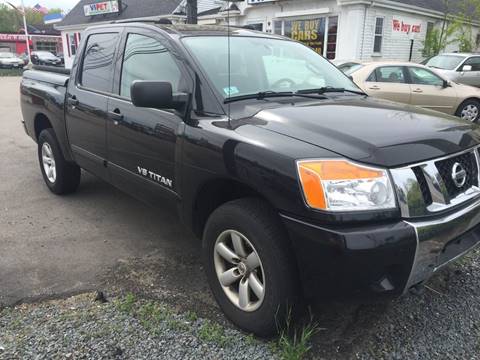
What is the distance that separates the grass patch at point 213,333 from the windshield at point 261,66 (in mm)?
1433

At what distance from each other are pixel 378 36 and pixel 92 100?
15.4m

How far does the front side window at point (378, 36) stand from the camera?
1683 cm

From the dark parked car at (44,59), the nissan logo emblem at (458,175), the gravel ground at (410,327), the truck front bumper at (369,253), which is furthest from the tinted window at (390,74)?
the dark parked car at (44,59)

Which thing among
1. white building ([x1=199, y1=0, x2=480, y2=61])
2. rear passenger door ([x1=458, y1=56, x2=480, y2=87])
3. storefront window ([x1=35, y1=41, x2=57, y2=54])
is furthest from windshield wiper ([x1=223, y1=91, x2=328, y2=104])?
storefront window ([x1=35, y1=41, x2=57, y2=54])

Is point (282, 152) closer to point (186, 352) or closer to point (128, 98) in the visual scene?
point (186, 352)

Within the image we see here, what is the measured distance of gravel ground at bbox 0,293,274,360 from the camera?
2441mm

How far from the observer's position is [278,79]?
3.32 meters

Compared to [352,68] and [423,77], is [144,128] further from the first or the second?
[423,77]

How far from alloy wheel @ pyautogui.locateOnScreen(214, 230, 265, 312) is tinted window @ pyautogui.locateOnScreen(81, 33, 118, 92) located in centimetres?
188

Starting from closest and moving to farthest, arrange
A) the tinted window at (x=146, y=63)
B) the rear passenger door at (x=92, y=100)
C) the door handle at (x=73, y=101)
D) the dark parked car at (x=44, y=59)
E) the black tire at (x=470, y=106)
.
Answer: the tinted window at (x=146, y=63) → the rear passenger door at (x=92, y=100) → the door handle at (x=73, y=101) → the black tire at (x=470, y=106) → the dark parked car at (x=44, y=59)

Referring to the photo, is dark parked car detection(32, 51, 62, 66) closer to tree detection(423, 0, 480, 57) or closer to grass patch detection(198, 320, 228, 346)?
tree detection(423, 0, 480, 57)

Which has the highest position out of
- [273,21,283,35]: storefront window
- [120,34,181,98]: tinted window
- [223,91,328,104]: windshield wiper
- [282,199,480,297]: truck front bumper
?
[273,21,283,35]: storefront window

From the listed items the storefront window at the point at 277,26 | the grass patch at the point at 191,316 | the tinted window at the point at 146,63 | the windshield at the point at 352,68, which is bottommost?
the grass patch at the point at 191,316

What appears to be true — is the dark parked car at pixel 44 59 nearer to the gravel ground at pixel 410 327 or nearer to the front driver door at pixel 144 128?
the front driver door at pixel 144 128
